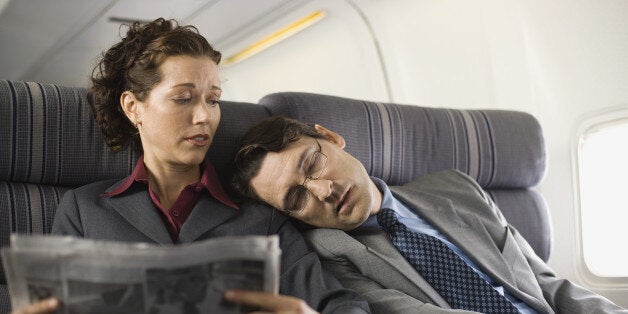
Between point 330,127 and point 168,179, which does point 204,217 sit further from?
point 330,127

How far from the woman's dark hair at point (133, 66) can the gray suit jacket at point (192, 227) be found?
21 cm

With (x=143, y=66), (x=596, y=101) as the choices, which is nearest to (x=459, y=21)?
(x=596, y=101)

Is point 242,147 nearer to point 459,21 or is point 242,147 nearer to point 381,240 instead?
point 381,240

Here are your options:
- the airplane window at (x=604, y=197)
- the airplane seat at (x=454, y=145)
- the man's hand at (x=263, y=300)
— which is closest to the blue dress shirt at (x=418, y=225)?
the airplane seat at (x=454, y=145)

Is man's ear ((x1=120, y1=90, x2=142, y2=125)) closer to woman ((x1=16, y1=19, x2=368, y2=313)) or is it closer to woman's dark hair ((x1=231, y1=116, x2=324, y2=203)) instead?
woman ((x1=16, y1=19, x2=368, y2=313))

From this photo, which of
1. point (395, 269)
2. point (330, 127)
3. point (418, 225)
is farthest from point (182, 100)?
point (418, 225)

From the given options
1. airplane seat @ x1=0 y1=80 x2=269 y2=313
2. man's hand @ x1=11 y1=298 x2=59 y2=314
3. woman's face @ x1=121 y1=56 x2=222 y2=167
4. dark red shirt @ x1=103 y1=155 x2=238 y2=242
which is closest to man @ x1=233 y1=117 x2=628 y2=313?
dark red shirt @ x1=103 y1=155 x2=238 y2=242

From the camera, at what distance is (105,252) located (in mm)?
1168

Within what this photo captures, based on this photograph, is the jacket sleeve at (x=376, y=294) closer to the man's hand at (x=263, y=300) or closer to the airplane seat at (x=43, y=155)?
the airplane seat at (x=43, y=155)

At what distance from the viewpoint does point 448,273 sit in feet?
7.85

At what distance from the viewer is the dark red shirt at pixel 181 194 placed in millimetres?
2262

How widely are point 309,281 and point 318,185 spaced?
344 millimetres

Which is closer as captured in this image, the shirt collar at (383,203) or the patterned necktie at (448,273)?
the patterned necktie at (448,273)

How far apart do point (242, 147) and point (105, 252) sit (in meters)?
1.29
